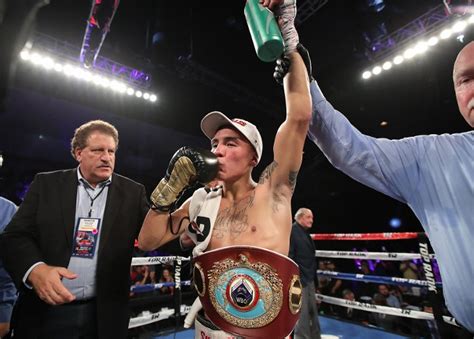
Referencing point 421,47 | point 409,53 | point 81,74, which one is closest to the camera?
point 421,47

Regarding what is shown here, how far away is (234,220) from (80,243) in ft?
2.77

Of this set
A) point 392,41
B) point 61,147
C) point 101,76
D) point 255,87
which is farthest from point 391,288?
point 61,147

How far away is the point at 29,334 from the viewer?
1299 mm

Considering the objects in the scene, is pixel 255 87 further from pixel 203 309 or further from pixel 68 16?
pixel 203 309

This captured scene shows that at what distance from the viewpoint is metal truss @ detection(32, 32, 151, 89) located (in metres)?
6.46

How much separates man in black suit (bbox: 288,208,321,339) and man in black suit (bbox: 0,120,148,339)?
273 cm

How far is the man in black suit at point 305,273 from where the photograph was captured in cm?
351

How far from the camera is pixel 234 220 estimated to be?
4.24 feet

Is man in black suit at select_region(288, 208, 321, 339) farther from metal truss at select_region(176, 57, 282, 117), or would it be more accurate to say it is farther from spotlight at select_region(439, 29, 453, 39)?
metal truss at select_region(176, 57, 282, 117)

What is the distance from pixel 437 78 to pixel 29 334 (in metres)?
9.10

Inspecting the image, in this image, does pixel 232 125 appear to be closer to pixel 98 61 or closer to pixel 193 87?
pixel 98 61

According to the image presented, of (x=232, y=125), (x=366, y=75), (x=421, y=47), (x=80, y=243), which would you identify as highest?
(x=366, y=75)

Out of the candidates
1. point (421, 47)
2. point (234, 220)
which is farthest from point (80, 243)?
point (421, 47)

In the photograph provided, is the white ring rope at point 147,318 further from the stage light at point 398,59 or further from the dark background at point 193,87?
the stage light at point 398,59
